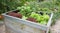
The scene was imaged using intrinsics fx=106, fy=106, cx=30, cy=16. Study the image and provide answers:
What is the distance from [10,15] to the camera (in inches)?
56.9

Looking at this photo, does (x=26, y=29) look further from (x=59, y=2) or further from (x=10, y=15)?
(x=59, y=2)

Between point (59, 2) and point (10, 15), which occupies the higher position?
point (59, 2)

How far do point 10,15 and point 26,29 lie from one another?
0.32m

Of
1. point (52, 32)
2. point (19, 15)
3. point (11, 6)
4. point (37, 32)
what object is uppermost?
point (11, 6)

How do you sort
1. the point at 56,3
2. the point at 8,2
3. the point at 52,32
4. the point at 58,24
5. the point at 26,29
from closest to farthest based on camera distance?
the point at 26,29, the point at 52,32, the point at 8,2, the point at 58,24, the point at 56,3

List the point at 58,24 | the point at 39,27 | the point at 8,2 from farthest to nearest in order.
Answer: the point at 58,24
the point at 8,2
the point at 39,27

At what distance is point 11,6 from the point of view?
2604mm

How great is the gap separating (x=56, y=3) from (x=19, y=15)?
7.72 feet

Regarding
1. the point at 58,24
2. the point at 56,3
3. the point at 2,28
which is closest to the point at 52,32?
the point at 58,24

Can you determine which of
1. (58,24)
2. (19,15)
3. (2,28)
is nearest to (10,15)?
(19,15)

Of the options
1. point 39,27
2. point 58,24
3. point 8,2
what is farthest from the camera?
point 58,24

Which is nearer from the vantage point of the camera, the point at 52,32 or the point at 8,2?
the point at 52,32

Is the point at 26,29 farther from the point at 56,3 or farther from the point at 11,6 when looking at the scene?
the point at 56,3

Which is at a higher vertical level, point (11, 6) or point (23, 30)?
point (11, 6)
